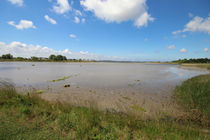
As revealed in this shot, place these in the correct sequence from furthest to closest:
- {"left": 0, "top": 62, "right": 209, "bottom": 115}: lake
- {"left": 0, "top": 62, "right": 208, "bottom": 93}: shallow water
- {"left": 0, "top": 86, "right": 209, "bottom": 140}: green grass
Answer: {"left": 0, "top": 62, "right": 208, "bottom": 93}: shallow water → {"left": 0, "top": 62, "right": 209, "bottom": 115}: lake → {"left": 0, "top": 86, "right": 209, "bottom": 140}: green grass

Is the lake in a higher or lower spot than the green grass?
lower

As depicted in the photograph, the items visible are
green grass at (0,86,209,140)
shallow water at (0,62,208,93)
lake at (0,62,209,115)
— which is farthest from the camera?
shallow water at (0,62,208,93)

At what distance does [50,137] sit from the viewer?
9.41 ft

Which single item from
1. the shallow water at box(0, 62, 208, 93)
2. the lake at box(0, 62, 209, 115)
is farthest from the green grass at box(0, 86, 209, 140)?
the shallow water at box(0, 62, 208, 93)

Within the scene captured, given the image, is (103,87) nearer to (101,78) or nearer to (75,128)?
(101,78)

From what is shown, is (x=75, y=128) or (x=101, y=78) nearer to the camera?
(x=75, y=128)

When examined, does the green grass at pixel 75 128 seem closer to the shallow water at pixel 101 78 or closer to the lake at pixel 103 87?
the lake at pixel 103 87

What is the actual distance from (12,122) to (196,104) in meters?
9.52

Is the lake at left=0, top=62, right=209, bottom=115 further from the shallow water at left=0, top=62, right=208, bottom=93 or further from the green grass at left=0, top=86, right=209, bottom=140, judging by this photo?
the green grass at left=0, top=86, right=209, bottom=140

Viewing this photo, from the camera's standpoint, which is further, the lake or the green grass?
the lake

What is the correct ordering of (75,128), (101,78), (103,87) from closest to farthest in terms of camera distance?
(75,128) → (103,87) → (101,78)

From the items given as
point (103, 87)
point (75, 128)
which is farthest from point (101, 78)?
point (75, 128)

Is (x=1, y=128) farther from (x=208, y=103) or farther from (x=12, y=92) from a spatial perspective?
(x=208, y=103)

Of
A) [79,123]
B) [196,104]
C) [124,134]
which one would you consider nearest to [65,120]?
[79,123]
